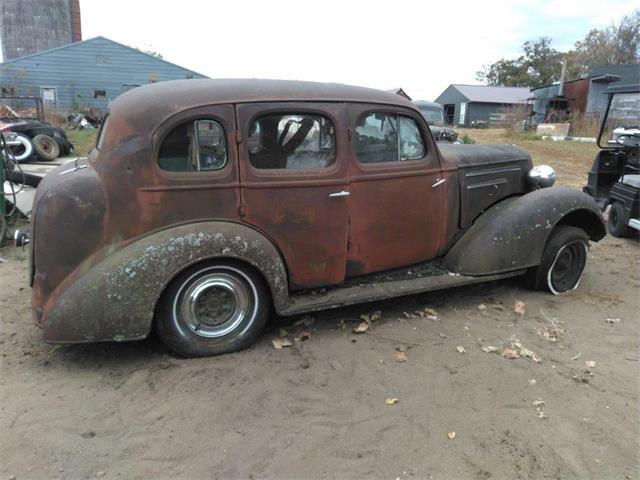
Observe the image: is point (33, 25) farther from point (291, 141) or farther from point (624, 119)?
point (291, 141)

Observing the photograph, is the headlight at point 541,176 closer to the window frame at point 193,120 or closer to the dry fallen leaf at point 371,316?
the dry fallen leaf at point 371,316

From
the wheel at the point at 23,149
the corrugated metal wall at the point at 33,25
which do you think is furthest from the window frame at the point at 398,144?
the corrugated metal wall at the point at 33,25

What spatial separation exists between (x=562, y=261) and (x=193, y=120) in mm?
3656

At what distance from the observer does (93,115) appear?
26.7 m

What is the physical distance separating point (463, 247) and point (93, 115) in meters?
26.9

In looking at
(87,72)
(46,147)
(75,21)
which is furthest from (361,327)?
(75,21)

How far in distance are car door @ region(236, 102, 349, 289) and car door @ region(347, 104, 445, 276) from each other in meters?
0.13

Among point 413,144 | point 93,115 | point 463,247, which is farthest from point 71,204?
point 93,115

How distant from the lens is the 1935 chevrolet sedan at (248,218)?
3.19 m

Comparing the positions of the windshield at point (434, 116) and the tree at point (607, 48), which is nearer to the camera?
the windshield at point (434, 116)

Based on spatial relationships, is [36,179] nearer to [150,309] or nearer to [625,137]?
[150,309]

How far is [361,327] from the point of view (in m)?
3.96

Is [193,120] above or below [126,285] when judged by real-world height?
above

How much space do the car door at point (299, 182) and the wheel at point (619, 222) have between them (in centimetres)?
492
